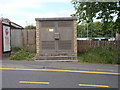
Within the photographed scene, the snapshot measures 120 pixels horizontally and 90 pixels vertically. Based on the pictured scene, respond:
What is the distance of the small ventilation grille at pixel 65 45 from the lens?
38.8 ft

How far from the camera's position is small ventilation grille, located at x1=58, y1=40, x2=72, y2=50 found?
38.8 ft

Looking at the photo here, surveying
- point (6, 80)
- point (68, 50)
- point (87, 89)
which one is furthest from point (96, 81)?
point (68, 50)

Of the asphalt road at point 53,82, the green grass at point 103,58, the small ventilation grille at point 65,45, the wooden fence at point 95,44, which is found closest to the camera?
the asphalt road at point 53,82

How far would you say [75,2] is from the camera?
13.4 metres

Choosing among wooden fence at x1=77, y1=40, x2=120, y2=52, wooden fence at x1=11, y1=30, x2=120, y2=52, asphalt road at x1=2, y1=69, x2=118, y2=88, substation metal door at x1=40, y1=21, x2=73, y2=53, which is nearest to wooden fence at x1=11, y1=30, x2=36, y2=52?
wooden fence at x1=11, y1=30, x2=120, y2=52

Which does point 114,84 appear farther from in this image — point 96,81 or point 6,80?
point 6,80

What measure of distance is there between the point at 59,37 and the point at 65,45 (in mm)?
684

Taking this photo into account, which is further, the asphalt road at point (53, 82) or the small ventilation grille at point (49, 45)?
the small ventilation grille at point (49, 45)

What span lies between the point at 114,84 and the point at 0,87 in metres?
3.94

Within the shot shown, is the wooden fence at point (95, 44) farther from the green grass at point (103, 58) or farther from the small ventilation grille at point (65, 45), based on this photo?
the small ventilation grille at point (65, 45)

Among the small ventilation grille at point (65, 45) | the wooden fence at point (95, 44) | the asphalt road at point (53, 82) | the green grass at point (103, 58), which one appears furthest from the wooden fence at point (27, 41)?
the asphalt road at point (53, 82)

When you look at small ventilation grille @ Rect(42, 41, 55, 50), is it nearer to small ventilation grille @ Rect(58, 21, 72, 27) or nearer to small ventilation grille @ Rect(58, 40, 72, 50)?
small ventilation grille @ Rect(58, 40, 72, 50)

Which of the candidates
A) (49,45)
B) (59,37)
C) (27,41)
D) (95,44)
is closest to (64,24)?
(59,37)

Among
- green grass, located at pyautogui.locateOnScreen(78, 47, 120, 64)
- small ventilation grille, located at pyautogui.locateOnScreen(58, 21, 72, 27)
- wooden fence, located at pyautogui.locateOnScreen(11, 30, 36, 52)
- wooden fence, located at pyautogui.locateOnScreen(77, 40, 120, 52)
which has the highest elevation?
small ventilation grille, located at pyautogui.locateOnScreen(58, 21, 72, 27)
